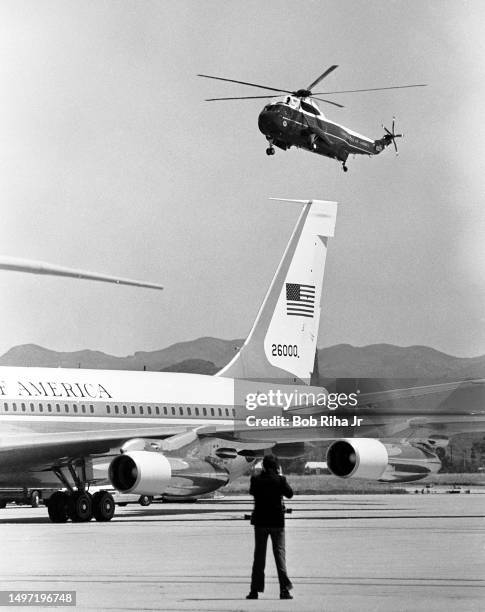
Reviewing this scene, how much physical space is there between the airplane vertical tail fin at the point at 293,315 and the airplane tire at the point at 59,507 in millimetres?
10069

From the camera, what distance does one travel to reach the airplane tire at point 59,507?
31250 mm

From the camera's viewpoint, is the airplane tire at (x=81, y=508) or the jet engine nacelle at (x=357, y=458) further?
the jet engine nacelle at (x=357, y=458)

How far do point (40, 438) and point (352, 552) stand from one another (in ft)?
45.8

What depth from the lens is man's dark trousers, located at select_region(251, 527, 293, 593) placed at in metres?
13.2

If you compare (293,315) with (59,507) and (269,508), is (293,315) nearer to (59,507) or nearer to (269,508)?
(59,507)

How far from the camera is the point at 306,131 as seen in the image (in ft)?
74.5

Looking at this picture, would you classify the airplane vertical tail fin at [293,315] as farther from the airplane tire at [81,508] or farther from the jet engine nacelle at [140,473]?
the jet engine nacelle at [140,473]

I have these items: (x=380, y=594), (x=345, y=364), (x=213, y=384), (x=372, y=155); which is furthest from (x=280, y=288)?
(x=380, y=594)

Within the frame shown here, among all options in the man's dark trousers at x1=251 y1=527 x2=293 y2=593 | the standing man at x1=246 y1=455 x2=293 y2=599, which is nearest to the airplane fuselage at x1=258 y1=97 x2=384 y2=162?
the standing man at x1=246 y1=455 x2=293 y2=599

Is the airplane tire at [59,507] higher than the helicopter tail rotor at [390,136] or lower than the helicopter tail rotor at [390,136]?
lower

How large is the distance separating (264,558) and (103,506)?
18.6 meters

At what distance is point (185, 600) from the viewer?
12578 millimetres

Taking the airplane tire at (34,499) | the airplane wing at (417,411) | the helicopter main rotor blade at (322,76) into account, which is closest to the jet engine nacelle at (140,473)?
the airplane wing at (417,411)

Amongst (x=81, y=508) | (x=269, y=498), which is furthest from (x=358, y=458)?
(x=269, y=498)
